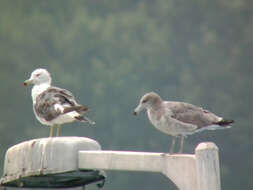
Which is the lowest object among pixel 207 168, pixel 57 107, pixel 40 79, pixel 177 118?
pixel 207 168

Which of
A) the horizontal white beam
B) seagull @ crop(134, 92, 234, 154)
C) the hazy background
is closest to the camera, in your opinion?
the horizontal white beam

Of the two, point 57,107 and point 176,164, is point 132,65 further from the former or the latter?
point 176,164

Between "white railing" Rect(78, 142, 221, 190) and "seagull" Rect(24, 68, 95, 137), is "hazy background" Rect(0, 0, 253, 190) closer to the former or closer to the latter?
"seagull" Rect(24, 68, 95, 137)

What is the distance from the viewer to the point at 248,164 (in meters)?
39.0

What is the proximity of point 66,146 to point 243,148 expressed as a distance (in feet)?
106

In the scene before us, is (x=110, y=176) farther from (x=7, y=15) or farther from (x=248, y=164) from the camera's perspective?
(x=7, y=15)

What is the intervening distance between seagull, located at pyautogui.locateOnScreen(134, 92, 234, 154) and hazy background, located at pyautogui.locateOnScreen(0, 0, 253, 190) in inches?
1010

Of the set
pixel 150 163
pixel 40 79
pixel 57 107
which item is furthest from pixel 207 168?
pixel 40 79

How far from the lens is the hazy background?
3750cm

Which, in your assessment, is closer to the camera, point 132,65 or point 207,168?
point 207,168

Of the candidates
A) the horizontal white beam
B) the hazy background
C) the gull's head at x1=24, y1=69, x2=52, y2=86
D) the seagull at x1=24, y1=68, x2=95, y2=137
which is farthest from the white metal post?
the hazy background

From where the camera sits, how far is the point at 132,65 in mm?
42000

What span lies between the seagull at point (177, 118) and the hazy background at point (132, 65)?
84.2 feet

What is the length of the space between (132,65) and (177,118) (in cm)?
3389
